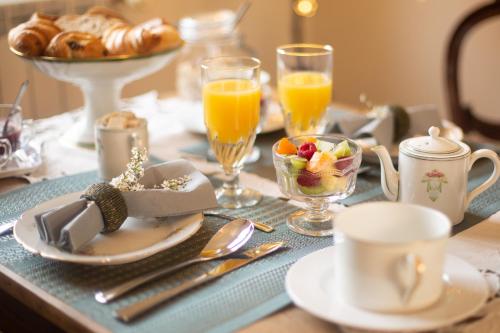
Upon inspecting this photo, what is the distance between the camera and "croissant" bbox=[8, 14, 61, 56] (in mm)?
1458

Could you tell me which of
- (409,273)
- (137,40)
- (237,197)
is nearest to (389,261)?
(409,273)

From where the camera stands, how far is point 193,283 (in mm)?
919

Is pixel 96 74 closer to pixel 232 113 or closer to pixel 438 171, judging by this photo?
pixel 232 113

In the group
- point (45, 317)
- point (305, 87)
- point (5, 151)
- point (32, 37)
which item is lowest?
point (45, 317)

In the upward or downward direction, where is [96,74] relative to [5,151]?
upward

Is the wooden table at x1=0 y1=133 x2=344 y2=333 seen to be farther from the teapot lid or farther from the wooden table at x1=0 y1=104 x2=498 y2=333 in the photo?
the teapot lid

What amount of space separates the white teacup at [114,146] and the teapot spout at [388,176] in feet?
1.57

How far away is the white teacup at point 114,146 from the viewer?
1326mm

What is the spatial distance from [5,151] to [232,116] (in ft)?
1.52

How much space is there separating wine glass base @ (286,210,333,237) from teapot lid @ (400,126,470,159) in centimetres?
16

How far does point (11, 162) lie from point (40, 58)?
0.22m

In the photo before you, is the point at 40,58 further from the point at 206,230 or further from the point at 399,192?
the point at 399,192

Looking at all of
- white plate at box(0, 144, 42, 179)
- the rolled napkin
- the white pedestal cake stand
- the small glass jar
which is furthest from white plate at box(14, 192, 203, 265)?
the small glass jar

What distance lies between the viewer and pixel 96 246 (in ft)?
3.34
